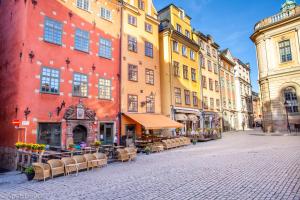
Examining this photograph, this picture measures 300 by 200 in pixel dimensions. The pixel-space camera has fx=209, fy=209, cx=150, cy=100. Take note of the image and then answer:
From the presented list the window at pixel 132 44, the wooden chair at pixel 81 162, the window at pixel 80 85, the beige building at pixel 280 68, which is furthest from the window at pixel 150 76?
the beige building at pixel 280 68

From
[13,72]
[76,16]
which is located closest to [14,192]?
[13,72]

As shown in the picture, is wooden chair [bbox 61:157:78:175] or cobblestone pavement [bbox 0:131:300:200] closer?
cobblestone pavement [bbox 0:131:300:200]

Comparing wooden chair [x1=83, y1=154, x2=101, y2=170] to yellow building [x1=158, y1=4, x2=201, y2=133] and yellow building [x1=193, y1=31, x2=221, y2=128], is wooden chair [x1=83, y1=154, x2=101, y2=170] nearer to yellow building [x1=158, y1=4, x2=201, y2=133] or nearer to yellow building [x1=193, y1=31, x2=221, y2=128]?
yellow building [x1=158, y1=4, x2=201, y2=133]

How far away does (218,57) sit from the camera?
129ft

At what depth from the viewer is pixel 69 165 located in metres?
9.73

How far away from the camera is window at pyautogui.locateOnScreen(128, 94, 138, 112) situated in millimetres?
20000

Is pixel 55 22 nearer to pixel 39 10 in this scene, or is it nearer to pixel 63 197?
pixel 39 10

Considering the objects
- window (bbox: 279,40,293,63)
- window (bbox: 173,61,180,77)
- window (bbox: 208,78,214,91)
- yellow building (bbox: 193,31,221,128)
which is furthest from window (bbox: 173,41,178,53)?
window (bbox: 279,40,293,63)

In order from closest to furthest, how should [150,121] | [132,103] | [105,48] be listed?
[105,48]
[150,121]
[132,103]

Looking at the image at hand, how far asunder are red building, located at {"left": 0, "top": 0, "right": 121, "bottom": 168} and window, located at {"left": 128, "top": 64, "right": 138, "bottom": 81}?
177cm

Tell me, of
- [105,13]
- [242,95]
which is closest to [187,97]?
[105,13]

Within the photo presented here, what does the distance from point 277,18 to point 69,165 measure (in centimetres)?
3339

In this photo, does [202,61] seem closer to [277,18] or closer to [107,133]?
[277,18]

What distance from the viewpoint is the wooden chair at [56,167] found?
9155mm
